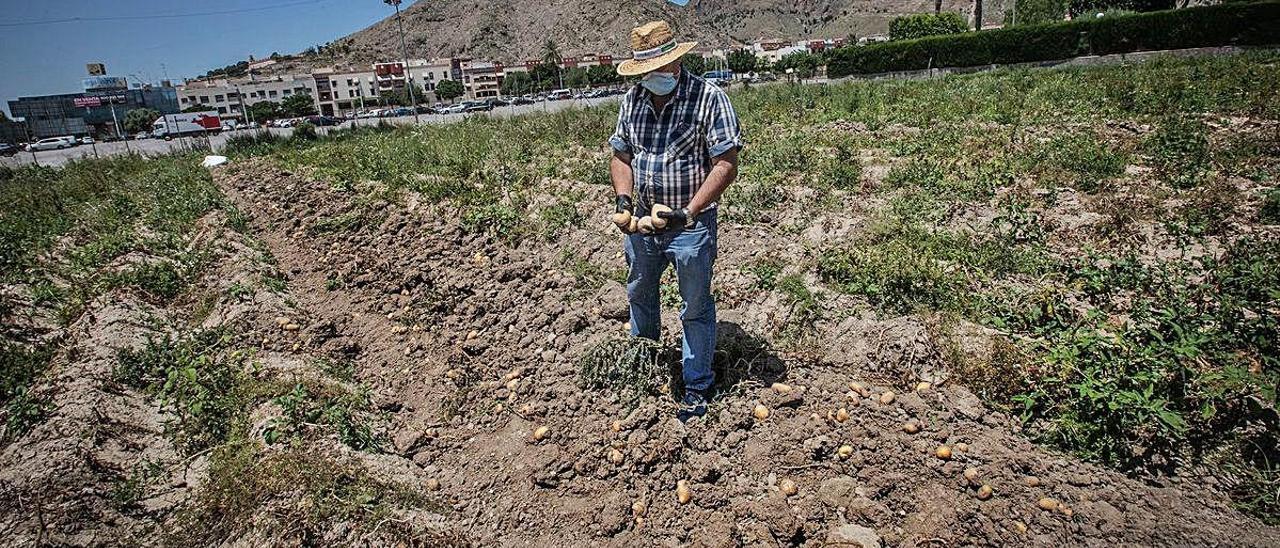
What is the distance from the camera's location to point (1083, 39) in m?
20.8

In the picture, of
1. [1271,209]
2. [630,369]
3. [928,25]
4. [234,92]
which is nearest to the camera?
[630,369]

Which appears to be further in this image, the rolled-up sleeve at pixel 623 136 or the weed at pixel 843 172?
the weed at pixel 843 172

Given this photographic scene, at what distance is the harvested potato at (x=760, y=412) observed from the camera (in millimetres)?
3027

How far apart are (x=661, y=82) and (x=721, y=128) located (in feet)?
1.15

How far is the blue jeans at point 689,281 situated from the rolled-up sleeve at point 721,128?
12.9 inches

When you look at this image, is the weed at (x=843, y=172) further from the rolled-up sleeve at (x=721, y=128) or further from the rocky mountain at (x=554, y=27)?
the rocky mountain at (x=554, y=27)

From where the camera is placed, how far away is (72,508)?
2.72 metres

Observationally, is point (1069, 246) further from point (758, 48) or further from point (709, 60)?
point (758, 48)

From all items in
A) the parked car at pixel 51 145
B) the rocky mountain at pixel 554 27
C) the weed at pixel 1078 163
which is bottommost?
the weed at pixel 1078 163

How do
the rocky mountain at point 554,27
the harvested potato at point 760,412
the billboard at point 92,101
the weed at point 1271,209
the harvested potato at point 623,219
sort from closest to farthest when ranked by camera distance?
the harvested potato at point 623,219 < the harvested potato at point 760,412 < the weed at point 1271,209 < the billboard at point 92,101 < the rocky mountain at point 554,27

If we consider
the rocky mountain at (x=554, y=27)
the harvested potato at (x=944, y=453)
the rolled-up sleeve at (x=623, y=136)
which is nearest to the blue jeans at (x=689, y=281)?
the rolled-up sleeve at (x=623, y=136)

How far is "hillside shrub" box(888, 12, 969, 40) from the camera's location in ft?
120

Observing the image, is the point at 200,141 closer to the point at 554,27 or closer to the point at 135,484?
the point at 135,484

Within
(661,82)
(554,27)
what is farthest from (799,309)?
(554,27)
